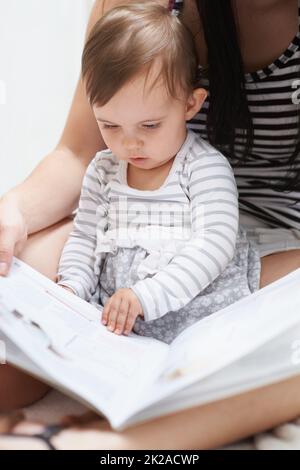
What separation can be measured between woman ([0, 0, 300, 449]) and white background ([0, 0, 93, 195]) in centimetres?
49

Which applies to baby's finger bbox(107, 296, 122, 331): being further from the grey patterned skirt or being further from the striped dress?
the striped dress

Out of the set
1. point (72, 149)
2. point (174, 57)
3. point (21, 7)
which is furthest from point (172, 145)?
point (21, 7)

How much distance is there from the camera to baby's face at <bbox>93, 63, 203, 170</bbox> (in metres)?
0.89

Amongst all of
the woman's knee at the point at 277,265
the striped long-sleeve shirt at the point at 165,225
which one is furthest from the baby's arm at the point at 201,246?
the woman's knee at the point at 277,265

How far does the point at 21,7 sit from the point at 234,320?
105 cm

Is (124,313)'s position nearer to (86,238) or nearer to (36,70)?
(86,238)

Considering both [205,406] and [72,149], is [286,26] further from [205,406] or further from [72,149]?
[205,406]

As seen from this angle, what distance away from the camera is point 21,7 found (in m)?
1.59

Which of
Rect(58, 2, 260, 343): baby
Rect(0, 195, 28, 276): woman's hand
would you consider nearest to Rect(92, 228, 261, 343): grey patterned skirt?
Rect(58, 2, 260, 343): baby

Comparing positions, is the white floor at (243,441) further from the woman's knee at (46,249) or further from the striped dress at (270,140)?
the striped dress at (270,140)

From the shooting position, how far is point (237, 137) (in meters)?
1.07

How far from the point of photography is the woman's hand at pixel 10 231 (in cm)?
93

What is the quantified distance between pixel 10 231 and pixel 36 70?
2.45 ft

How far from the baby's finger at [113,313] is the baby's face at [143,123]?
0.20m
